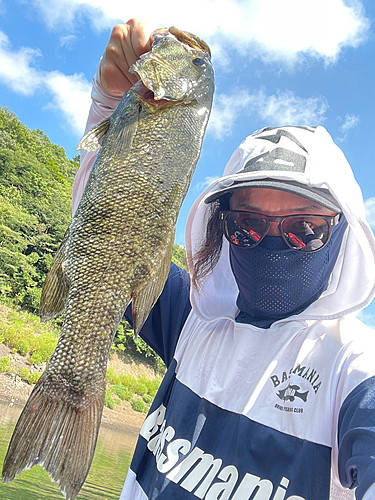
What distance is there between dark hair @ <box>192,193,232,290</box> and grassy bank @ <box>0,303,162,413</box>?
1499 centimetres

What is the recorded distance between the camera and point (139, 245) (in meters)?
1.58

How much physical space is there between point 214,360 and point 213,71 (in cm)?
144

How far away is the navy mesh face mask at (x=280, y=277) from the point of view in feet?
6.56

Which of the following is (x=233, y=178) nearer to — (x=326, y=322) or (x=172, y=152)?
(x=172, y=152)

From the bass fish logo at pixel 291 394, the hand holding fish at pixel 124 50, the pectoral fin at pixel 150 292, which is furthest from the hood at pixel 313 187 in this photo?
the hand holding fish at pixel 124 50

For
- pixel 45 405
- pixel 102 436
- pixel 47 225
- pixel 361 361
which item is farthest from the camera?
pixel 47 225

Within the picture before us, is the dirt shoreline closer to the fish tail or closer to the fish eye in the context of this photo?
the fish tail

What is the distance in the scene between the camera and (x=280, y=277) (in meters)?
2.05

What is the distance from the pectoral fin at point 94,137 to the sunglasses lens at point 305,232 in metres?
0.99

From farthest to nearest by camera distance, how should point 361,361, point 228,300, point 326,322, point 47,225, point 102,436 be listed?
point 47,225
point 102,436
point 228,300
point 326,322
point 361,361

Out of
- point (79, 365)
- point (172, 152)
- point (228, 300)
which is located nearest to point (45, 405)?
point (79, 365)

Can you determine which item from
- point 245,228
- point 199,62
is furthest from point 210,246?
point 199,62

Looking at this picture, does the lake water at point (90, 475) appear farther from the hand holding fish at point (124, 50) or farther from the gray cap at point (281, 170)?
the hand holding fish at point (124, 50)

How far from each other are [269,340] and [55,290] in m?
1.00
